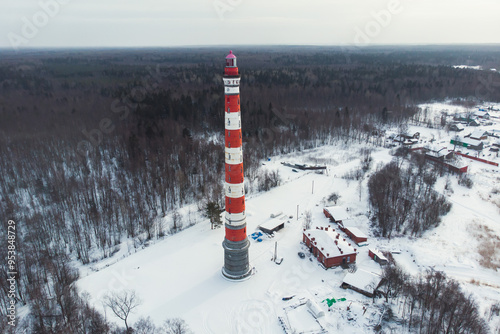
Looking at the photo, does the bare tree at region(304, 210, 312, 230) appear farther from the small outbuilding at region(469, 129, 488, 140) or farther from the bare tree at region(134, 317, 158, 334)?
the small outbuilding at region(469, 129, 488, 140)

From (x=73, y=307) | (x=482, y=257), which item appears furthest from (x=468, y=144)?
(x=73, y=307)

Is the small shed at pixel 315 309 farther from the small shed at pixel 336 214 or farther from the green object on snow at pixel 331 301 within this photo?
the small shed at pixel 336 214

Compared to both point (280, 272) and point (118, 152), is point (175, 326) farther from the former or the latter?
point (118, 152)

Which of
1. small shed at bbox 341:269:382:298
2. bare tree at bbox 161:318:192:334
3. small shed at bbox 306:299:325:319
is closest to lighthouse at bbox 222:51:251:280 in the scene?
bare tree at bbox 161:318:192:334

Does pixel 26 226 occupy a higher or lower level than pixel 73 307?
lower

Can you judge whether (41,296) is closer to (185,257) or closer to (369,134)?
(185,257)

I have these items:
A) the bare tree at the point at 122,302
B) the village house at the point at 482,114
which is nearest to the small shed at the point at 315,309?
the bare tree at the point at 122,302
